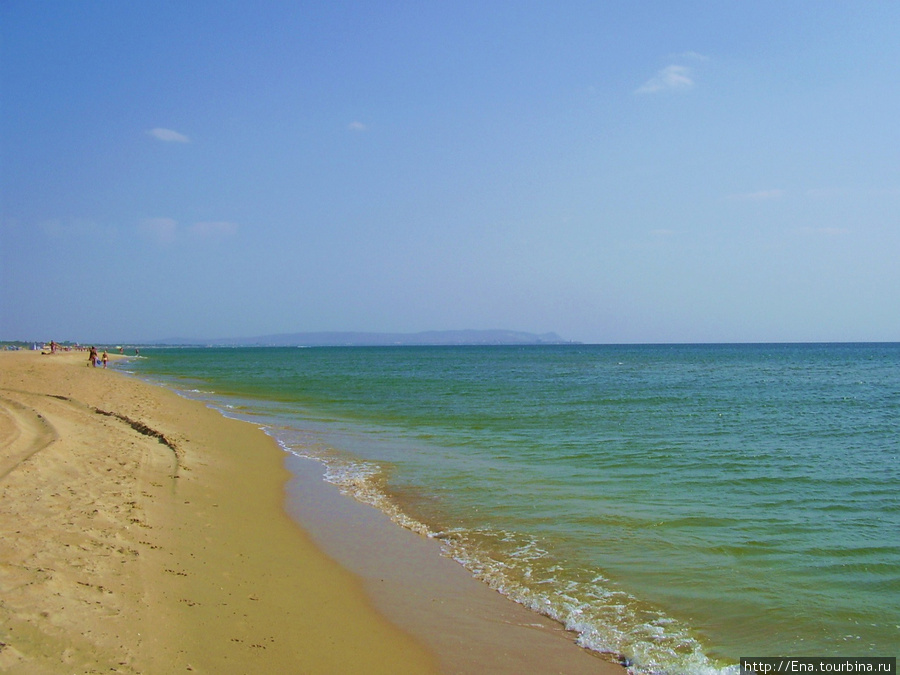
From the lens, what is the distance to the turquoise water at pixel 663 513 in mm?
6465

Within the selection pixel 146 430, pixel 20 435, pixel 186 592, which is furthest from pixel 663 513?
pixel 20 435

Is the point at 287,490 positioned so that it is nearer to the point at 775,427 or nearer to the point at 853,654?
the point at 853,654

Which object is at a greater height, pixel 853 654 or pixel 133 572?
pixel 133 572

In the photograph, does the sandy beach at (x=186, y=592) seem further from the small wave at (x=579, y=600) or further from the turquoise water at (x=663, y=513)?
the turquoise water at (x=663, y=513)

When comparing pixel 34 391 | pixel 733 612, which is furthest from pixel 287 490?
pixel 34 391

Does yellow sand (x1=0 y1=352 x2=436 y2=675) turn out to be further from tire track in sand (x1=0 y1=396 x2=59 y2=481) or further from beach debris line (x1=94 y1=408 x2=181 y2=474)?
beach debris line (x1=94 y1=408 x2=181 y2=474)

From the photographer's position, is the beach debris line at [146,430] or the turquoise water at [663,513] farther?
the beach debris line at [146,430]

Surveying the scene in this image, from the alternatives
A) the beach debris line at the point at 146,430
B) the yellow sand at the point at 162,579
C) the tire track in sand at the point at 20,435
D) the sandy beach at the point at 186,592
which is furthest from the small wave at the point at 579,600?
the tire track in sand at the point at 20,435

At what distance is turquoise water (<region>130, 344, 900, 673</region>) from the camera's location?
21.2 feet

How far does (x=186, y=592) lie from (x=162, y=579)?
1.29 ft

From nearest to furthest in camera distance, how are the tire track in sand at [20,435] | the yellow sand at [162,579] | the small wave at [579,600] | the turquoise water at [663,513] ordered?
the yellow sand at [162,579]
the small wave at [579,600]
the turquoise water at [663,513]
the tire track in sand at [20,435]

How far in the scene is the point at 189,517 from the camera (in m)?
9.08

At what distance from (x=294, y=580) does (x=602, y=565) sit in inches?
156

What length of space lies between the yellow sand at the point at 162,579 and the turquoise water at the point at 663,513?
209 cm
